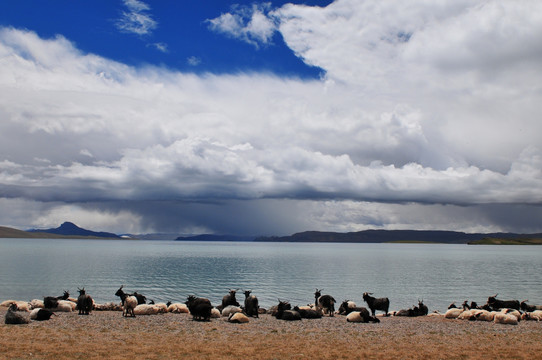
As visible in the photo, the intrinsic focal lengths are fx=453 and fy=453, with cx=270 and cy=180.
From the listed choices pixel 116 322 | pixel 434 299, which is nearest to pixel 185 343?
pixel 116 322

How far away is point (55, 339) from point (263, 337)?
10.5 meters

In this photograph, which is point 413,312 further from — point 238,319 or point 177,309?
point 177,309

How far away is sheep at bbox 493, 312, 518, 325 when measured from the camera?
3089 centimetres

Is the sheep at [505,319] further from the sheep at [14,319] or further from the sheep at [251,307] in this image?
the sheep at [14,319]

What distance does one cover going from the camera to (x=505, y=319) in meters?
31.1

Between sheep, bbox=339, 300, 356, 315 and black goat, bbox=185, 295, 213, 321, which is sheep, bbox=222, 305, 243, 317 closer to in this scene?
black goat, bbox=185, 295, 213, 321

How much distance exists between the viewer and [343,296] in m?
55.6

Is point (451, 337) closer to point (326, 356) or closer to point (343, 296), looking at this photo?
point (326, 356)

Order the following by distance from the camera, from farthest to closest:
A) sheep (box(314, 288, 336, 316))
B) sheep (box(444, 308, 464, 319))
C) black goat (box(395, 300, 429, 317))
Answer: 1. black goat (box(395, 300, 429, 317))
2. sheep (box(314, 288, 336, 316))
3. sheep (box(444, 308, 464, 319))

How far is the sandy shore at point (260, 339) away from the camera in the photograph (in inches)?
783

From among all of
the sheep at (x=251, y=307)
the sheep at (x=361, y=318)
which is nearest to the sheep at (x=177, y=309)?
the sheep at (x=251, y=307)

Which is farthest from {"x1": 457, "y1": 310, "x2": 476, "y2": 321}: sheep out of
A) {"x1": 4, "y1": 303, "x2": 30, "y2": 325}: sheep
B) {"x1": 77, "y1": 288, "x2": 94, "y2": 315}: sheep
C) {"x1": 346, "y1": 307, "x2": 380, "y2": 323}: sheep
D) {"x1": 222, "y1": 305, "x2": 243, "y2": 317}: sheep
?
{"x1": 4, "y1": 303, "x2": 30, "y2": 325}: sheep

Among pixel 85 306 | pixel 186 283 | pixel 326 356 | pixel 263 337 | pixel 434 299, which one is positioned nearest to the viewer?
pixel 326 356

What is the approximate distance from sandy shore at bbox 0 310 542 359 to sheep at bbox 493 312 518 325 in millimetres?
543
